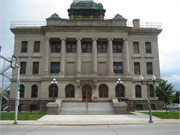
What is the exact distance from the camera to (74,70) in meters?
37.0

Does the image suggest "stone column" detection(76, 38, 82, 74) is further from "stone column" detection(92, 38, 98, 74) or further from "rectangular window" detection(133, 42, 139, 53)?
"rectangular window" detection(133, 42, 139, 53)

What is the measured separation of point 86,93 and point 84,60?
703cm

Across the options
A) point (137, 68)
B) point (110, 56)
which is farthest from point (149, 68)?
point (110, 56)

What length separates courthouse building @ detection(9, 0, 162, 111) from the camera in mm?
34906

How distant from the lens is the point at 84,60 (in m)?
37.3

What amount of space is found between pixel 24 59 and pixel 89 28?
15.3 meters

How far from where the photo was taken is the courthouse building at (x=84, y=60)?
34.9m

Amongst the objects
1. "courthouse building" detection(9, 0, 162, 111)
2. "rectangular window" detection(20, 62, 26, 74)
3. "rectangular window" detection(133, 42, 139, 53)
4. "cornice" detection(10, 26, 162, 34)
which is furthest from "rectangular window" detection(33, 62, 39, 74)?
"rectangular window" detection(133, 42, 139, 53)

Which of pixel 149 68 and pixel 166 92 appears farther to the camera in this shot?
pixel 149 68

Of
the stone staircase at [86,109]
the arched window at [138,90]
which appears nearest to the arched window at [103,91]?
the stone staircase at [86,109]

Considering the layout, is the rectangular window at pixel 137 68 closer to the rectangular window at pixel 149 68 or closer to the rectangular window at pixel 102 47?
the rectangular window at pixel 149 68

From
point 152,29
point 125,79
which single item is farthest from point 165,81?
point 152,29

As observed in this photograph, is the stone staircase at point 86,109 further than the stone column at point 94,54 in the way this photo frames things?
No

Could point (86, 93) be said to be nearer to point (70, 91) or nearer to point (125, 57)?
point (70, 91)
